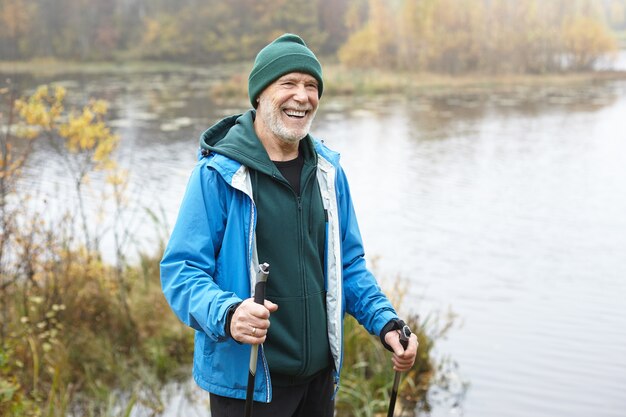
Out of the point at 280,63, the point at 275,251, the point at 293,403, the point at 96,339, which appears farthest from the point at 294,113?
the point at 96,339

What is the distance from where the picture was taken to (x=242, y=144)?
228 centimetres

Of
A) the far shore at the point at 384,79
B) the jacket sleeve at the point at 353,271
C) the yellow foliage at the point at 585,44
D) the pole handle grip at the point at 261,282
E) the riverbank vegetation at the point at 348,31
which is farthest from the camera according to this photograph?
the yellow foliage at the point at 585,44

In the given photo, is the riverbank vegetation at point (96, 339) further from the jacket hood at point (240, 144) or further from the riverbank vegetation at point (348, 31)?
the riverbank vegetation at point (348, 31)

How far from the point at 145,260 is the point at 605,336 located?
3.36 meters

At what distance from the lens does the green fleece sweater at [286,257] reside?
2.25 metres

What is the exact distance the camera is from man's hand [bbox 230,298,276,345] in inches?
77.0

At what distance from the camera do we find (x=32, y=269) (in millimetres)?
5109

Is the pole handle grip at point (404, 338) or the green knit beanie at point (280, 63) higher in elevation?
the green knit beanie at point (280, 63)

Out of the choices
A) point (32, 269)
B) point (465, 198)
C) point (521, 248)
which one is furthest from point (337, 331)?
point (465, 198)

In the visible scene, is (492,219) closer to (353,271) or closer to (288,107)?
(353,271)

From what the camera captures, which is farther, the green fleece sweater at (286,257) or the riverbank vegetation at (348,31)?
the riverbank vegetation at (348,31)

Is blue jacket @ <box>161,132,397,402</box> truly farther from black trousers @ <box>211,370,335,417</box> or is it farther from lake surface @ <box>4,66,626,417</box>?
lake surface @ <box>4,66,626,417</box>

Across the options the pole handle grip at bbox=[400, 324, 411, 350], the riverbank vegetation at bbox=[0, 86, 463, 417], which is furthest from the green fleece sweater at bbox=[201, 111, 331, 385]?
the riverbank vegetation at bbox=[0, 86, 463, 417]

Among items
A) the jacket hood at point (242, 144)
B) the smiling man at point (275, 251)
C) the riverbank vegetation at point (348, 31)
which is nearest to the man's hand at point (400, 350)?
the smiling man at point (275, 251)
